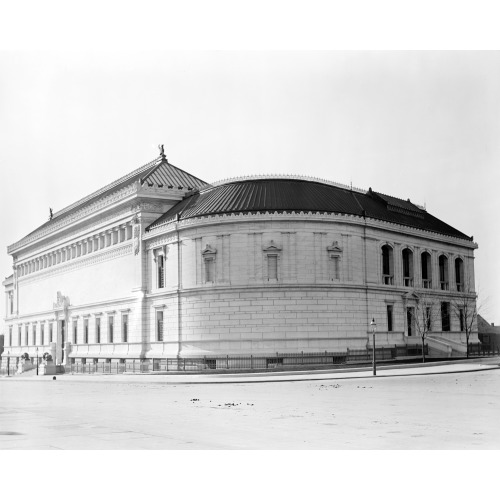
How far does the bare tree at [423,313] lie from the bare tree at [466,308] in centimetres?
419

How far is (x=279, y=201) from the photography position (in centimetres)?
6147

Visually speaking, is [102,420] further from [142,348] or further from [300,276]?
[142,348]

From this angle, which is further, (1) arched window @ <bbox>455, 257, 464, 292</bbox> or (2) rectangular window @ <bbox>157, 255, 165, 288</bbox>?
(1) arched window @ <bbox>455, 257, 464, 292</bbox>

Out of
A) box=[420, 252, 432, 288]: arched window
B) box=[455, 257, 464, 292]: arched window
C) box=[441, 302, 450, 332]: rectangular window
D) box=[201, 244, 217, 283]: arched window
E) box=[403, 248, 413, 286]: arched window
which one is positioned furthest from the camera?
box=[455, 257, 464, 292]: arched window

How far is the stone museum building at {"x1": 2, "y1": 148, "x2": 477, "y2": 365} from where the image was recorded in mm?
59969

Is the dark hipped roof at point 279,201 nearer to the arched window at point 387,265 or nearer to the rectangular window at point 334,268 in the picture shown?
the arched window at point 387,265

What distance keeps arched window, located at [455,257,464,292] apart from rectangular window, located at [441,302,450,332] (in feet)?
10.4

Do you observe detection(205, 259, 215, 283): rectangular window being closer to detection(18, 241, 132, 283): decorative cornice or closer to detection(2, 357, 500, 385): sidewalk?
detection(2, 357, 500, 385): sidewalk

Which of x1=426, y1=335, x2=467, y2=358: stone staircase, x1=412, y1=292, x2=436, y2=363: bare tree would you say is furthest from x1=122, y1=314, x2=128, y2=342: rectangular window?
x1=426, y1=335, x2=467, y2=358: stone staircase

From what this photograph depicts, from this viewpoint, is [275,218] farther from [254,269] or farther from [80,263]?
[80,263]

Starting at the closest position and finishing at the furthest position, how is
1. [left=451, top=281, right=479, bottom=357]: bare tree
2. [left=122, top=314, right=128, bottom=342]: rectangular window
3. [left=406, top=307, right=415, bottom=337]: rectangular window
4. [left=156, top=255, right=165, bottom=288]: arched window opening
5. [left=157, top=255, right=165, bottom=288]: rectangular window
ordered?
[left=157, top=255, right=165, bottom=288]: rectangular window < [left=156, top=255, right=165, bottom=288]: arched window opening < [left=406, top=307, right=415, bottom=337]: rectangular window < [left=122, top=314, right=128, bottom=342]: rectangular window < [left=451, top=281, right=479, bottom=357]: bare tree

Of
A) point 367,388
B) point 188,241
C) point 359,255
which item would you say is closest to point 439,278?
point 359,255
